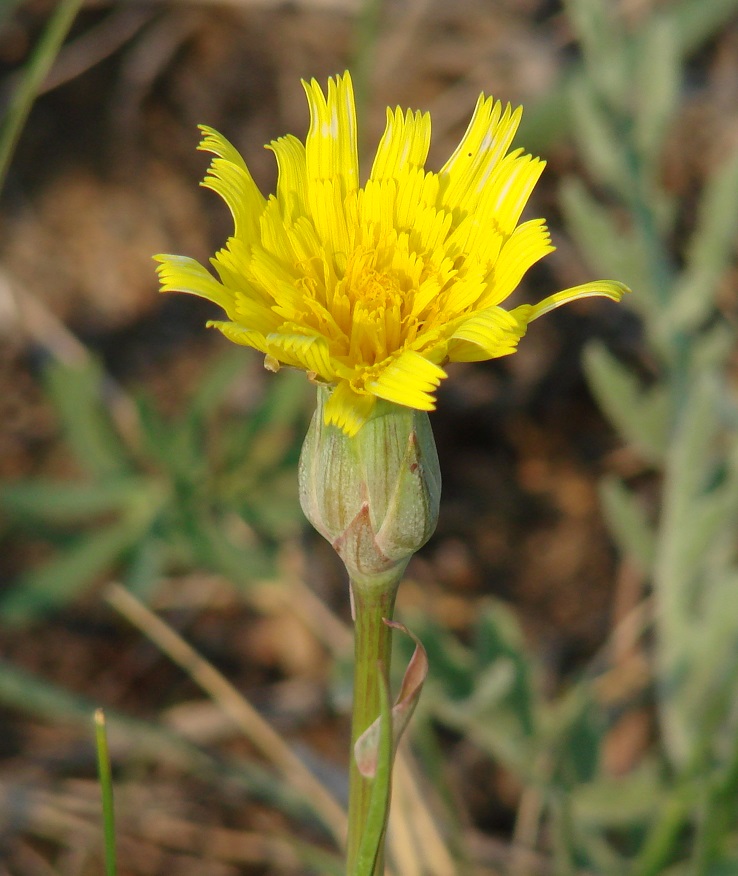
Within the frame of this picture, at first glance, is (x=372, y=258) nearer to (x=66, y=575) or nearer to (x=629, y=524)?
(x=629, y=524)

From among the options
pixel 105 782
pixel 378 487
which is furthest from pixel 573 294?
pixel 105 782

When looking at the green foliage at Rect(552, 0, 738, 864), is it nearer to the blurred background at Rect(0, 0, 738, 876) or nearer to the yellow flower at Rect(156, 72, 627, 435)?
the blurred background at Rect(0, 0, 738, 876)

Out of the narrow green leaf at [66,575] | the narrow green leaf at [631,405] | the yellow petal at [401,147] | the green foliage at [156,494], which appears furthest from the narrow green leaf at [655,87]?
the narrow green leaf at [66,575]

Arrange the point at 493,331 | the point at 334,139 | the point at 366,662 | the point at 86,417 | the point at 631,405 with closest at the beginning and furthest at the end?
1. the point at 493,331
2. the point at 366,662
3. the point at 334,139
4. the point at 631,405
5. the point at 86,417

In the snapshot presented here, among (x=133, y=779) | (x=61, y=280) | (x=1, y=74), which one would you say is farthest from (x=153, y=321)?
(x=133, y=779)

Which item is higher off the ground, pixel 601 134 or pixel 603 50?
pixel 603 50

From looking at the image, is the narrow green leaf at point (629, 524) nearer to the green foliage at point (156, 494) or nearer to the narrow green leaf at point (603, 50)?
the green foliage at point (156, 494)
